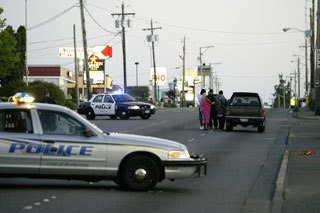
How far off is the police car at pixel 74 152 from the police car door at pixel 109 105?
2991 cm

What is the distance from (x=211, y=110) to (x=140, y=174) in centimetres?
1978

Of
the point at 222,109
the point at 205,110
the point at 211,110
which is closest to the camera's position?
the point at 205,110

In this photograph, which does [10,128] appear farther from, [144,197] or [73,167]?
[144,197]

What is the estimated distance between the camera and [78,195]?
11.8m

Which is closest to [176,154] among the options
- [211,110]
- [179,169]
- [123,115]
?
[179,169]

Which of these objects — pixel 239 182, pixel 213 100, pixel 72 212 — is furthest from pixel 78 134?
pixel 213 100

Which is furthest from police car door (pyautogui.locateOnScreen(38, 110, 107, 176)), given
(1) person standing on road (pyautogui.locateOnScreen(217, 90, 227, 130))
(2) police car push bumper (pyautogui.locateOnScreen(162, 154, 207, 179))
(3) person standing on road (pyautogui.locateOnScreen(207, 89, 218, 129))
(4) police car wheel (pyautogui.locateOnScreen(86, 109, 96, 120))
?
(4) police car wheel (pyautogui.locateOnScreen(86, 109, 96, 120))

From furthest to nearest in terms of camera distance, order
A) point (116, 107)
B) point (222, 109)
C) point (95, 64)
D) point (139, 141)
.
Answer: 1. point (95, 64)
2. point (116, 107)
3. point (222, 109)
4. point (139, 141)

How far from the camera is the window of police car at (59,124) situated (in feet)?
40.1

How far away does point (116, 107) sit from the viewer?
42.1 meters

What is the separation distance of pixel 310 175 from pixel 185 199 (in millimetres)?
3831

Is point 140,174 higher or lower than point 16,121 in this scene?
lower

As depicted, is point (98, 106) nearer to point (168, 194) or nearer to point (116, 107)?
point (116, 107)

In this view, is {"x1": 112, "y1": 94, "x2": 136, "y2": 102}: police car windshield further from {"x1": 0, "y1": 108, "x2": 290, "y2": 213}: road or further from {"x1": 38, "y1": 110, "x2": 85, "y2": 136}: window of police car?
{"x1": 38, "y1": 110, "x2": 85, "y2": 136}: window of police car
